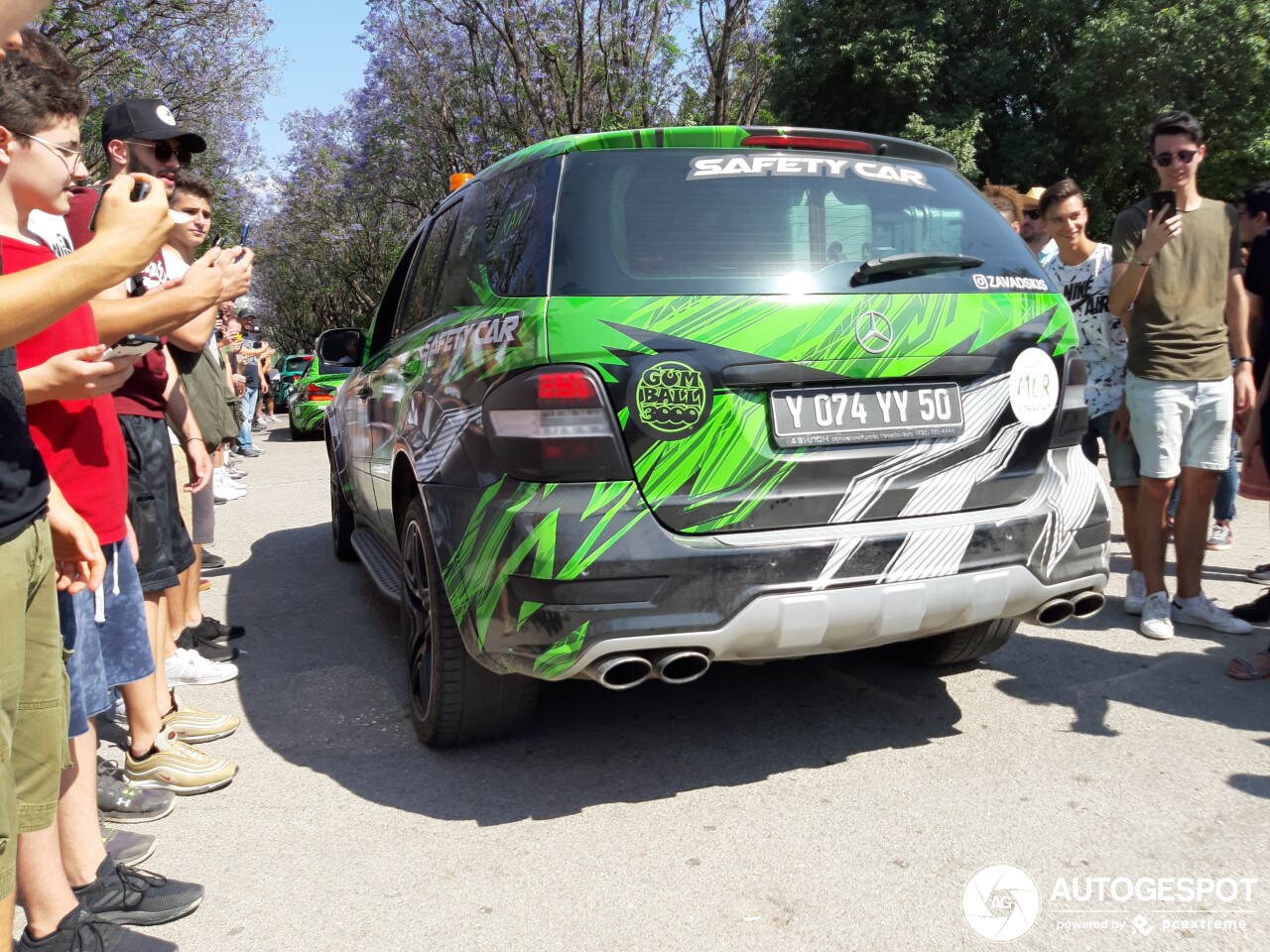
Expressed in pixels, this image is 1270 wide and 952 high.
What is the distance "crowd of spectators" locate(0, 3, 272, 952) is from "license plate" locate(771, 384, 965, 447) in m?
1.45

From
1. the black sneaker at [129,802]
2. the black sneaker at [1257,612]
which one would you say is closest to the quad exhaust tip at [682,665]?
the black sneaker at [129,802]

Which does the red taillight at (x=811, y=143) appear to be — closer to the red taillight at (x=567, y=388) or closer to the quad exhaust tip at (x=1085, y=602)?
the red taillight at (x=567, y=388)

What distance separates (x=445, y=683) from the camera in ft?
10.2

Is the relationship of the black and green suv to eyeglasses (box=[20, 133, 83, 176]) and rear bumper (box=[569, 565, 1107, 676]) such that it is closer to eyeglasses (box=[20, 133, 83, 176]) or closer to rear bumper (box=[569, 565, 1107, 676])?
rear bumper (box=[569, 565, 1107, 676])

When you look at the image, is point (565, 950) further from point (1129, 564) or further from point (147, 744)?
point (1129, 564)

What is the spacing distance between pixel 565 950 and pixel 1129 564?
442 cm

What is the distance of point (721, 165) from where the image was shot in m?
2.89

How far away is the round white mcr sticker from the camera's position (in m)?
2.92

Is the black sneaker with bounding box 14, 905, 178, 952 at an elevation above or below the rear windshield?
below

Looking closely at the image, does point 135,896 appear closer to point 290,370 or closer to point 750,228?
point 750,228

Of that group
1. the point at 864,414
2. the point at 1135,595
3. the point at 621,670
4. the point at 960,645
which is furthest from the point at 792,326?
the point at 1135,595

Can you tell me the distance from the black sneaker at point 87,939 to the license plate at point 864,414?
1.93 meters

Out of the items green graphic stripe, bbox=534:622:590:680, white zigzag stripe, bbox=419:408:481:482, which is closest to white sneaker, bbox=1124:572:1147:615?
green graphic stripe, bbox=534:622:590:680

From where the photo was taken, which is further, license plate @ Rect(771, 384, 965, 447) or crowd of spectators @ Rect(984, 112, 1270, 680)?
crowd of spectators @ Rect(984, 112, 1270, 680)
